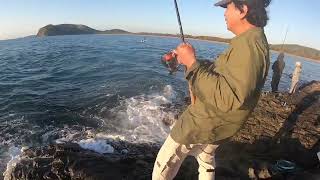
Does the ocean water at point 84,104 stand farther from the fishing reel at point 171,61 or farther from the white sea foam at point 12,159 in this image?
the fishing reel at point 171,61

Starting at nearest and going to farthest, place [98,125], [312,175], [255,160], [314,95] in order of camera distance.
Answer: [312,175] < [255,160] < [98,125] < [314,95]

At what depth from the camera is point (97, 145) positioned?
8117 mm

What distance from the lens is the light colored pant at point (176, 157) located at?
357 centimetres

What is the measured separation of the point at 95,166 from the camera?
21.4 feet

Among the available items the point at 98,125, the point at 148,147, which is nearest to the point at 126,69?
the point at 98,125

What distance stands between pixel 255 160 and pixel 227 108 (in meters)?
4.88

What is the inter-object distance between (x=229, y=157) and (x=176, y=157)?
165 inches

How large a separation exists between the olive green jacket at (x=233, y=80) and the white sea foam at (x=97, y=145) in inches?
202

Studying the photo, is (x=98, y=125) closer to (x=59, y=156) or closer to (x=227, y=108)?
(x=59, y=156)

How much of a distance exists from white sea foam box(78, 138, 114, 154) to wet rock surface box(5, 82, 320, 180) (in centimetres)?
19

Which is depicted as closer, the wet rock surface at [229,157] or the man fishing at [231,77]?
the man fishing at [231,77]

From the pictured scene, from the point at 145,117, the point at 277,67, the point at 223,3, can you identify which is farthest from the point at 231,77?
the point at 277,67

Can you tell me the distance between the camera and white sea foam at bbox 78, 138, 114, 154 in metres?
7.86

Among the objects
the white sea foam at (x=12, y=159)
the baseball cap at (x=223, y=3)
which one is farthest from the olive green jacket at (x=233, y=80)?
the white sea foam at (x=12, y=159)
